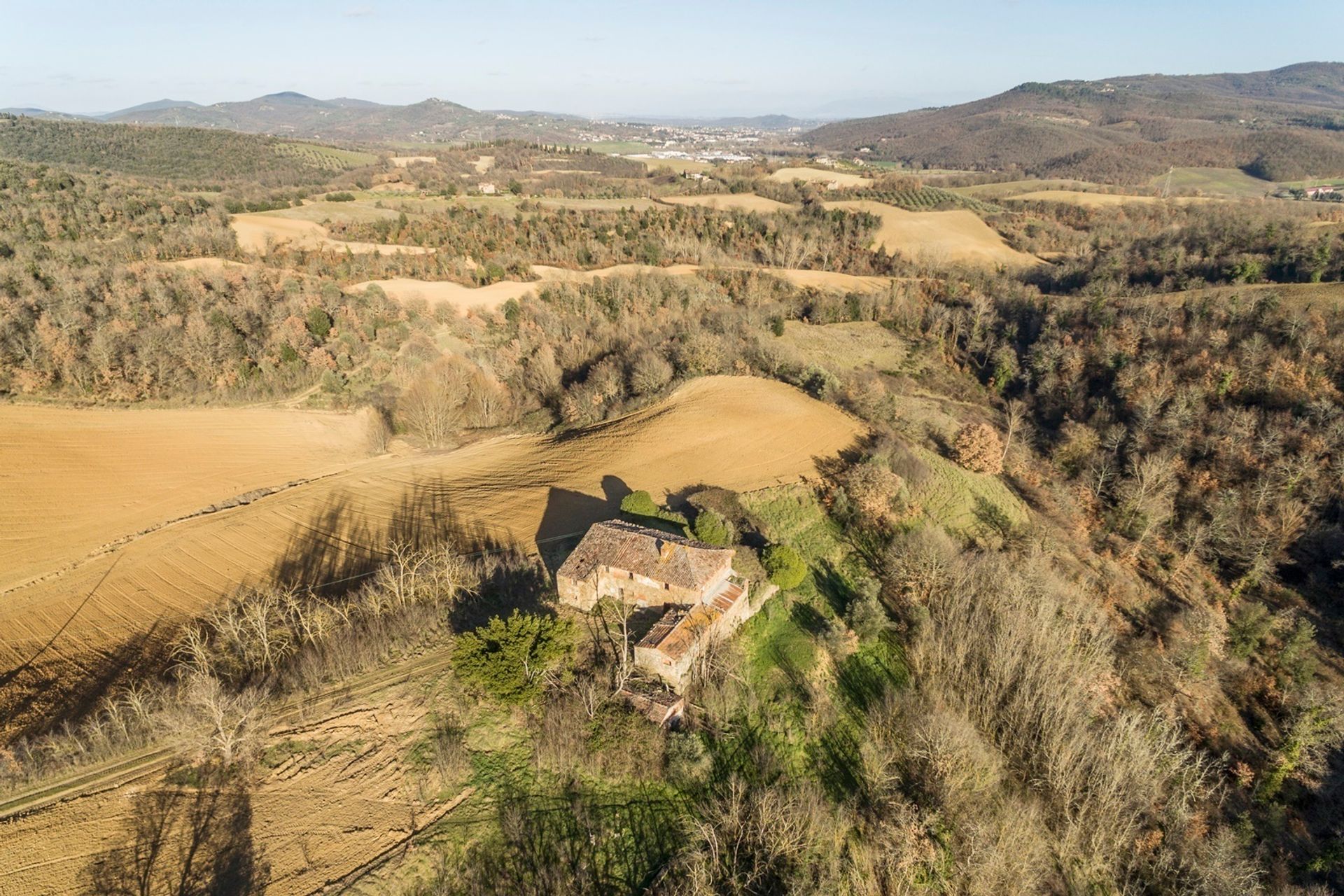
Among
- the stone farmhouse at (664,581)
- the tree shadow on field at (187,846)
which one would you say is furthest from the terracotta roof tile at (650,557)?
the tree shadow on field at (187,846)

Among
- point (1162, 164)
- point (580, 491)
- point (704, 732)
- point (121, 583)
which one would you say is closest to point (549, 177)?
point (580, 491)

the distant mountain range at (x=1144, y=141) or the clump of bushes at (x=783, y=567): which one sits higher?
the distant mountain range at (x=1144, y=141)

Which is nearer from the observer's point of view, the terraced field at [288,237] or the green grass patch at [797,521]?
the green grass patch at [797,521]

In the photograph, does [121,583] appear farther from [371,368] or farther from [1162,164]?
[1162,164]

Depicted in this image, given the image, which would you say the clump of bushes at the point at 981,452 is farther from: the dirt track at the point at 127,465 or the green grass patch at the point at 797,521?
the dirt track at the point at 127,465

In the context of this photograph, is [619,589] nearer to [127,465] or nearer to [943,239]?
[127,465]

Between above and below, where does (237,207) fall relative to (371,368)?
above

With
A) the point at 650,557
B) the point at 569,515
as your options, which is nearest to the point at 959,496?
the point at 650,557
